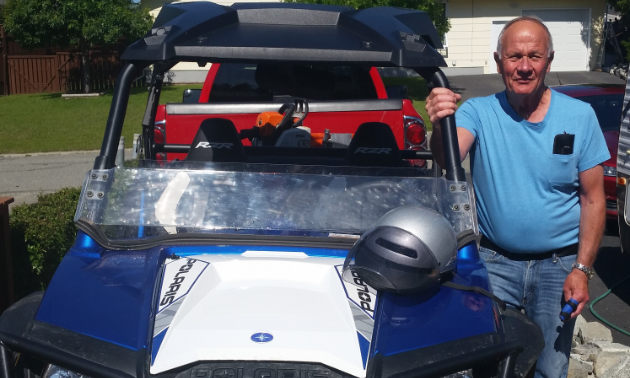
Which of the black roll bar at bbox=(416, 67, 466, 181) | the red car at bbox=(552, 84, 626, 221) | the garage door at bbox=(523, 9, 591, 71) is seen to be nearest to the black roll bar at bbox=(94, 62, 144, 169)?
the black roll bar at bbox=(416, 67, 466, 181)

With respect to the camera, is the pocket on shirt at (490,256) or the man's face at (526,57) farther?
the pocket on shirt at (490,256)

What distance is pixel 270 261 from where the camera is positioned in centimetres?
234

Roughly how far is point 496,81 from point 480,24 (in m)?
3.58

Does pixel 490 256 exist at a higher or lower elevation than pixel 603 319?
higher

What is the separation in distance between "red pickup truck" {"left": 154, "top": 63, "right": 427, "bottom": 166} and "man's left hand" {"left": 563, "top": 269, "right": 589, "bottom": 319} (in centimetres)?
288

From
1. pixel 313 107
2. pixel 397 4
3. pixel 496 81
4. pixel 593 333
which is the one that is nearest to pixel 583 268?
pixel 593 333

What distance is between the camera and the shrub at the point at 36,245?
4926 mm

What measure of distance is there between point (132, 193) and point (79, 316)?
2.34 ft

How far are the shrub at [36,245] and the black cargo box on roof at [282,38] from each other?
8.60ft

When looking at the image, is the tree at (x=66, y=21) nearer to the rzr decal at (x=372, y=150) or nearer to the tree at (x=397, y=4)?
the tree at (x=397, y=4)

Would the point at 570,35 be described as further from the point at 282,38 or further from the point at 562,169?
the point at 282,38

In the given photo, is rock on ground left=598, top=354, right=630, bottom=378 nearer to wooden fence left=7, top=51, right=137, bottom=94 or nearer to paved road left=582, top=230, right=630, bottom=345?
paved road left=582, top=230, right=630, bottom=345

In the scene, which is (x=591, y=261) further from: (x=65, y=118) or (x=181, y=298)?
(x=65, y=118)

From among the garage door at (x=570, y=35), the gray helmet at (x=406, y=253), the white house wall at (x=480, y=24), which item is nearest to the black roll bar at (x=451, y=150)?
the gray helmet at (x=406, y=253)
